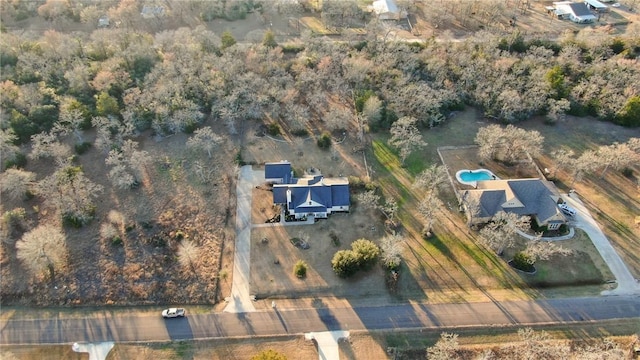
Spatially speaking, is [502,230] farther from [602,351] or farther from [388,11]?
[388,11]

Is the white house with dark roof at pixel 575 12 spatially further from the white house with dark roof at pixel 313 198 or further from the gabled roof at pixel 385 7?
the white house with dark roof at pixel 313 198

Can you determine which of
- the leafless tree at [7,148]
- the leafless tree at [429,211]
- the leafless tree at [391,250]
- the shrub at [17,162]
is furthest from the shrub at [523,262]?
the leafless tree at [7,148]

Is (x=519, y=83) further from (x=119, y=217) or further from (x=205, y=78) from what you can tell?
(x=119, y=217)

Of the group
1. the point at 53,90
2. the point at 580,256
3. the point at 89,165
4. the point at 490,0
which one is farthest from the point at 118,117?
the point at 490,0

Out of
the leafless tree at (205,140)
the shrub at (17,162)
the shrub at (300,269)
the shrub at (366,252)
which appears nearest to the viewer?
the shrub at (366,252)

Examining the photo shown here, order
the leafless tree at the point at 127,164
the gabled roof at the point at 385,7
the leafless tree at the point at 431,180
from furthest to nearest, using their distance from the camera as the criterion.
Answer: the gabled roof at the point at 385,7 → the leafless tree at the point at 127,164 → the leafless tree at the point at 431,180

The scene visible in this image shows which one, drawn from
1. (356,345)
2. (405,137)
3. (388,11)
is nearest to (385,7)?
(388,11)

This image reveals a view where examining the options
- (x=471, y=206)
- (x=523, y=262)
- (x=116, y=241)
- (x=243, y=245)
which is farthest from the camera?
(x=471, y=206)
